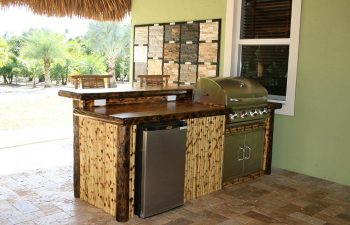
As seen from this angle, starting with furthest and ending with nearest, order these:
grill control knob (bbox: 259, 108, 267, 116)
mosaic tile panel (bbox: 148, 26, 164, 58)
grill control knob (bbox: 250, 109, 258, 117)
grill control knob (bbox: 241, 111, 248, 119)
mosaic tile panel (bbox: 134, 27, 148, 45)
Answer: mosaic tile panel (bbox: 134, 27, 148, 45)
mosaic tile panel (bbox: 148, 26, 164, 58)
grill control knob (bbox: 259, 108, 267, 116)
grill control knob (bbox: 250, 109, 258, 117)
grill control knob (bbox: 241, 111, 248, 119)

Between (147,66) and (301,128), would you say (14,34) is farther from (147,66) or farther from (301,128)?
(301,128)

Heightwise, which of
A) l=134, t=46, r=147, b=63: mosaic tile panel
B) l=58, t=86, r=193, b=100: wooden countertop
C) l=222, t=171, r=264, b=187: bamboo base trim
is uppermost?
l=134, t=46, r=147, b=63: mosaic tile panel

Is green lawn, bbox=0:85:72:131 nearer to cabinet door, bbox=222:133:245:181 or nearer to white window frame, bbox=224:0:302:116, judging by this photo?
white window frame, bbox=224:0:302:116

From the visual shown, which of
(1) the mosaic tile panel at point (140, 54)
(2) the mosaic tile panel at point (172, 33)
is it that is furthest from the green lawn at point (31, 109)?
(2) the mosaic tile panel at point (172, 33)

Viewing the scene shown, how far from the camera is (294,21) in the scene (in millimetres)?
4445

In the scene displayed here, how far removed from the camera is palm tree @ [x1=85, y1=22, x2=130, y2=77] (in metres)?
9.71

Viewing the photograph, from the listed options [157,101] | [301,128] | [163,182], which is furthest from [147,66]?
[163,182]

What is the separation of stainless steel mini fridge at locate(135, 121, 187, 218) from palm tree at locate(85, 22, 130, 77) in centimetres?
657

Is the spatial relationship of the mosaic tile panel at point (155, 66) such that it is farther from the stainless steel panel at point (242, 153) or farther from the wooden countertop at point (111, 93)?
the stainless steel panel at point (242, 153)

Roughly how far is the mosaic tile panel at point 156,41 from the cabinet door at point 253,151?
7.83 ft

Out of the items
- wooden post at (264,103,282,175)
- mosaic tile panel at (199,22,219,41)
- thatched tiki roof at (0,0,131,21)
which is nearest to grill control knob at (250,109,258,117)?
wooden post at (264,103,282,175)

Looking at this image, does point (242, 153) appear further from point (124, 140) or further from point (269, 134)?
point (124, 140)

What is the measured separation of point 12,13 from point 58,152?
2.12 m

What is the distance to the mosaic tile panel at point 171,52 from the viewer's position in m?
5.78
